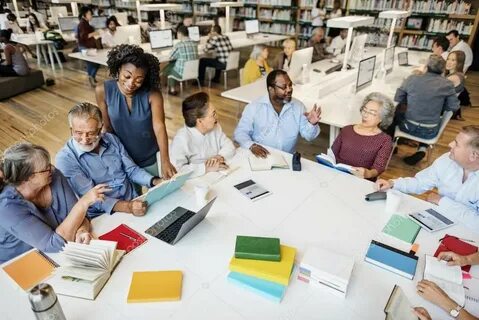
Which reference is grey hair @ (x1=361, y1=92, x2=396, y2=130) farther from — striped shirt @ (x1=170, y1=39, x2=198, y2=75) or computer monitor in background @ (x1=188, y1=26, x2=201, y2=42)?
computer monitor in background @ (x1=188, y1=26, x2=201, y2=42)

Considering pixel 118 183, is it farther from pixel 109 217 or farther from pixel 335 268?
pixel 335 268

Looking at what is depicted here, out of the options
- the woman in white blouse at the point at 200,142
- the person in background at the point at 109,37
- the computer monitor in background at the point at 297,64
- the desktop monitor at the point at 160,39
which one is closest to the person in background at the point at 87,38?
the person in background at the point at 109,37

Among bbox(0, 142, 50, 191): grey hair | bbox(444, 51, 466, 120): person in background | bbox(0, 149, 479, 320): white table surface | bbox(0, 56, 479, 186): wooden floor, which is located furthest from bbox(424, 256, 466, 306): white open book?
bbox(444, 51, 466, 120): person in background

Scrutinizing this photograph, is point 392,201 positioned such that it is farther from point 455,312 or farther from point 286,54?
point 286,54

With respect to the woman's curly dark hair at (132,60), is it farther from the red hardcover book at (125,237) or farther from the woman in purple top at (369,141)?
the woman in purple top at (369,141)

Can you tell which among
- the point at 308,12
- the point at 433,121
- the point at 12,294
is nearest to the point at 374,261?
the point at 12,294

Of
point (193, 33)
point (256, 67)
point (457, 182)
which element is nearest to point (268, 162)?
point (457, 182)

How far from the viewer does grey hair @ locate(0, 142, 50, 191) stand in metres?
1.45

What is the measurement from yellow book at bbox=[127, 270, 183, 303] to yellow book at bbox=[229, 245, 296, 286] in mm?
236

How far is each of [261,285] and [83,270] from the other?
0.74m

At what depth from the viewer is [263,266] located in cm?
139

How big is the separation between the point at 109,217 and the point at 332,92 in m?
3.18

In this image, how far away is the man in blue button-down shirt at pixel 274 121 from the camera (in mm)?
2658

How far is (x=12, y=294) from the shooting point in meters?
1.29
